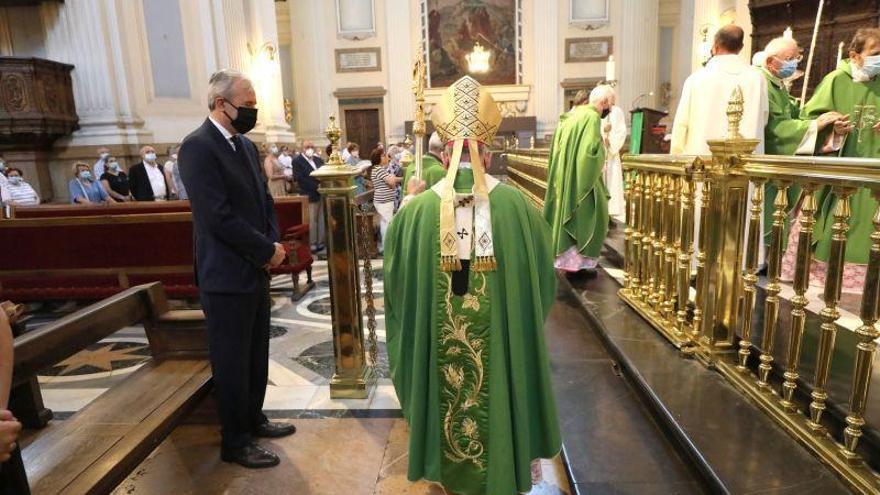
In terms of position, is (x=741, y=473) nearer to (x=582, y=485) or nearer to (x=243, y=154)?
(x=582, y=485)

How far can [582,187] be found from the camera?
4.19 meters

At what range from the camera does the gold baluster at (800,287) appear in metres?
2.00

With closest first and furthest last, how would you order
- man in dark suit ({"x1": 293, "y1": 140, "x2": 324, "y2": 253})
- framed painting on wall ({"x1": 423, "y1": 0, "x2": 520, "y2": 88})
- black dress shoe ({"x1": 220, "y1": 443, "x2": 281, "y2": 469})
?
black dress shoe ({"x1": 220, "y1": 443, "x2": 281, "y2": 469}) < man in dark suit ({"x1": 293, "y1": 140, "x2": 324, "y2": 253}) < framed painting on wall ({"x1": 423, "y1": 0, "x2": 520, "y2": 88})

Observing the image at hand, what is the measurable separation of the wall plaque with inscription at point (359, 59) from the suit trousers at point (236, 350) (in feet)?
58.3

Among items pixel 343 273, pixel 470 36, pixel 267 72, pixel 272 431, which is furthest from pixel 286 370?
pixel 470 36

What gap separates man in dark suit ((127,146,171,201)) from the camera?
26.8 ft

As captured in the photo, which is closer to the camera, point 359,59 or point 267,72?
point 267,72

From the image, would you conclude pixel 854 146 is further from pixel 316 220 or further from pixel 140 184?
pixel 140 184

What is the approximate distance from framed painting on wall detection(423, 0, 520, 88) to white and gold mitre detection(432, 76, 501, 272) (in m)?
17.4

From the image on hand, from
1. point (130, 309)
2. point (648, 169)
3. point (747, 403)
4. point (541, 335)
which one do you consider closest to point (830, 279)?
point (747, 403)

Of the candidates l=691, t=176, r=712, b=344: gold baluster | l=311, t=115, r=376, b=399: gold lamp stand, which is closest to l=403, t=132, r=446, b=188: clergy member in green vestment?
l=311, t=115, r=376, b=399: gold lamp stand

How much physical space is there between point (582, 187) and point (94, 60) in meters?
8.85

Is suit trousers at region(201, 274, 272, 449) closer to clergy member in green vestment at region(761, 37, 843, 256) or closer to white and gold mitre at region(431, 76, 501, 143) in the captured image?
white and gold mitre at region(431, 76, 501, 143)

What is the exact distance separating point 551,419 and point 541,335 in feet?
1.04
